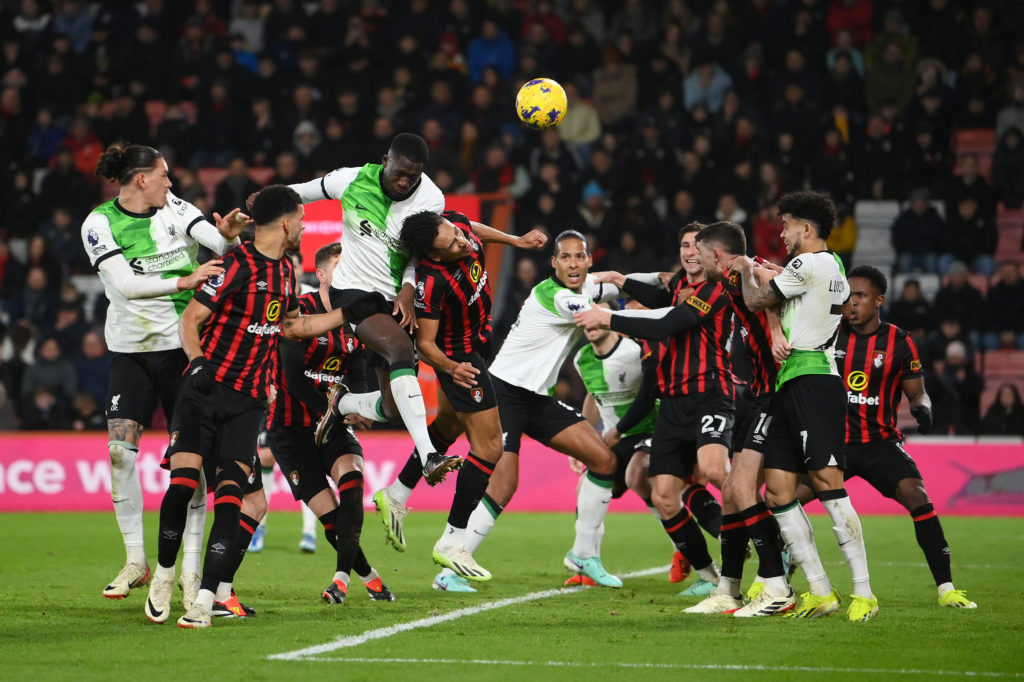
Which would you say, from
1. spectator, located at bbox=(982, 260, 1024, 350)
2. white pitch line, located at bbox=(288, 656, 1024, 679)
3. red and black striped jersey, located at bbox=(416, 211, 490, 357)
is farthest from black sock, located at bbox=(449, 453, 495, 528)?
spectator, located at bbox=(982, 260, 1024, 350)

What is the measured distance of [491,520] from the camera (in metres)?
9.31

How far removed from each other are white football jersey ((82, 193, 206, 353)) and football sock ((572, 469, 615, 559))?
10.4ft

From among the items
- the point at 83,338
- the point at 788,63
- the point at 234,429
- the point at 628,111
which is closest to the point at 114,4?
the point at 83,338

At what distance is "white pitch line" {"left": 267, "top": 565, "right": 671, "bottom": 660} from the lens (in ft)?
20.0

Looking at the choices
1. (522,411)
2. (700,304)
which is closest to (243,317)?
(522,411)

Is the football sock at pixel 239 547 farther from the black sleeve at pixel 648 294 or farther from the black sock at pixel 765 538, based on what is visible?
the black sleeve at pixel 648 294

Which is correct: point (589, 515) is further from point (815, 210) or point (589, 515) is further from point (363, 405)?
point (815, 210)

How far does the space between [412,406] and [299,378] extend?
2.61 ft

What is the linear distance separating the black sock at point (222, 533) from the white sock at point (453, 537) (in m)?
2.18

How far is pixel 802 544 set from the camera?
7.47 m

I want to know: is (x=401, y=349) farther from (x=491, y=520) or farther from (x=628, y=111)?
(x=628, y=111)

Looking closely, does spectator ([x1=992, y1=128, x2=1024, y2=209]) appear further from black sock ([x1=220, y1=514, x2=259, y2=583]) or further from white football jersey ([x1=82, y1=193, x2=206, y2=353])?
black sock ([x1=220, y1=514, x2=259, y2=583])

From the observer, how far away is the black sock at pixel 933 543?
320 inches

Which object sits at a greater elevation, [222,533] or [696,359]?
[696,359]
